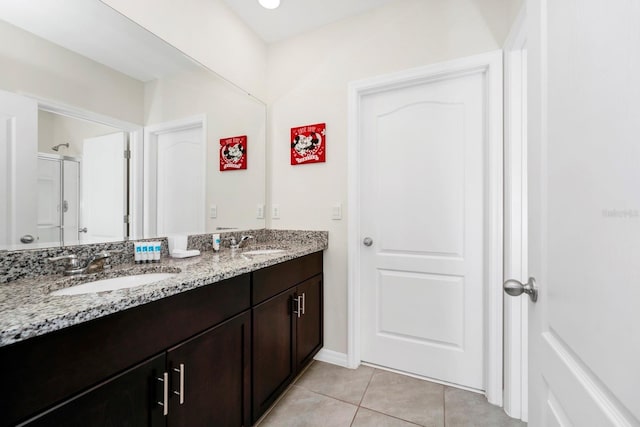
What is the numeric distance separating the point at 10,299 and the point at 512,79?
2261 mm

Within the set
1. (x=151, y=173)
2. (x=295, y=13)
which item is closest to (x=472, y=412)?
(x=151, y=173)

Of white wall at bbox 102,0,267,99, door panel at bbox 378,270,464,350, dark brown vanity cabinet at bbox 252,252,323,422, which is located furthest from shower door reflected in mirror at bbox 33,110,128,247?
door panel at bbox 378,270,464,350

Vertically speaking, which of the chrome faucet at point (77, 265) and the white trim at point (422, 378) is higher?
the chrome faucet at point (77, 265)

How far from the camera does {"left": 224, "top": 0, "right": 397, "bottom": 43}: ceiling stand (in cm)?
190

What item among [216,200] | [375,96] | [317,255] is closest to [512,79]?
[375,96]

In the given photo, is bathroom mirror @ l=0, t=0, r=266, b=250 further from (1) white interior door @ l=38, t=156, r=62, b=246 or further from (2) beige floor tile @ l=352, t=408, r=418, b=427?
(2) beige floor tile @ l=352, t=408, r=418, b=427

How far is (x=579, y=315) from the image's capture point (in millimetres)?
497

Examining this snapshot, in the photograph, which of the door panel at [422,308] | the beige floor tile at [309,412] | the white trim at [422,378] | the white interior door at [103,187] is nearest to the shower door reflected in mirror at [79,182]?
the white interior door at [103,187]

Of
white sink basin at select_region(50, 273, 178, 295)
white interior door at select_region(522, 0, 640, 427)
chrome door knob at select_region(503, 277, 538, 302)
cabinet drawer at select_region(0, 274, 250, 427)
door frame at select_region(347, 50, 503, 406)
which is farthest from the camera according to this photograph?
door frame at select_region(347, 50, 503, 406)

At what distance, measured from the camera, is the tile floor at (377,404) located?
145 cm

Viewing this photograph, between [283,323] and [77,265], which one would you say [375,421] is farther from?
[77,265]

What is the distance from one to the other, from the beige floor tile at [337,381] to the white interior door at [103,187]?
1435 mm

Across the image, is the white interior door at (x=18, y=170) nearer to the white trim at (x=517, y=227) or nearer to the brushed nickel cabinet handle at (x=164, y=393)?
the brushed nickel cabinet handle at (x=164, y=393)

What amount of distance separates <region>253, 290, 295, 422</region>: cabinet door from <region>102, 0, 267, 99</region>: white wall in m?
1.61
